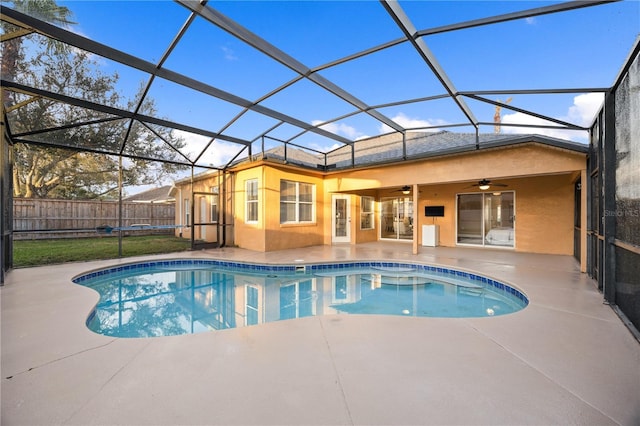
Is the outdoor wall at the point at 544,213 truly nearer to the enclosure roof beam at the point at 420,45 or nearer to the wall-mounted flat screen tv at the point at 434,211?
the wall-mounted flat screen tv at the point at 434,211

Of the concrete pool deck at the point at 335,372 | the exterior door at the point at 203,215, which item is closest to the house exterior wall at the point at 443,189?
the exterior door at the point at 203,215

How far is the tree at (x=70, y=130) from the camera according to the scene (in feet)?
19.9

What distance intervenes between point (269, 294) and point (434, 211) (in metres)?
7.45

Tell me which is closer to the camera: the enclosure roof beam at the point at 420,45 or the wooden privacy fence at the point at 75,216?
the enclosure roof beam at the point at 420,45

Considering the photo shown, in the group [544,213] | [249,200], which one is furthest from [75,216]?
[544,213]

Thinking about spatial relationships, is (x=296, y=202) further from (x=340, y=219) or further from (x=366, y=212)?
(x=366, y=212)

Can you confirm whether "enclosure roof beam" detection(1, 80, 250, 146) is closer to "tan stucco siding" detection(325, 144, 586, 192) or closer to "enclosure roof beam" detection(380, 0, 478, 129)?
"tan stucco siding" detection(325, 144, 586, 192)

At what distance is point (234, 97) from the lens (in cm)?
564

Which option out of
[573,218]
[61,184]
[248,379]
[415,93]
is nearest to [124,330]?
[248,379]

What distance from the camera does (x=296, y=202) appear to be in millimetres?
9531

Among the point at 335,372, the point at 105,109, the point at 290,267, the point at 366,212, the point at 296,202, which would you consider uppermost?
the point at 105,109

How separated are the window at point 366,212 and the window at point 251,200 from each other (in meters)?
4.38

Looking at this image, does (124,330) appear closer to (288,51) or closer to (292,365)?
(292,365)

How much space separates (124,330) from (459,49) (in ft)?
20.6
